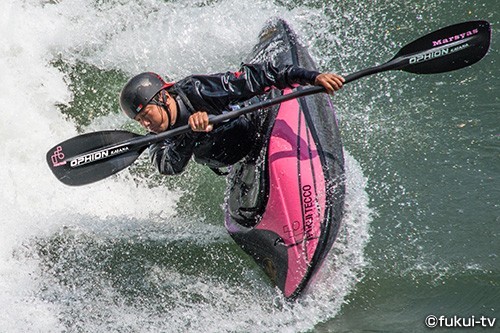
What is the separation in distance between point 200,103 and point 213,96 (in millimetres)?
95

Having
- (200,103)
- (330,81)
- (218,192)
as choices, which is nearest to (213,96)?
(200,103)

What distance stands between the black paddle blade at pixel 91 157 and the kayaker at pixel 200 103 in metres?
0.22

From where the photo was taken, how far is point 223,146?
4.68 metres

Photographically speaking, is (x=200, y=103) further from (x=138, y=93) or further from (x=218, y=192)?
(x=218, y=192)

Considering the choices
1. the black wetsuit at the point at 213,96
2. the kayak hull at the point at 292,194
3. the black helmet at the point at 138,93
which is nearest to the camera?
the black helmet at the point at 138,93

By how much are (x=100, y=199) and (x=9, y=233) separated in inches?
34.0

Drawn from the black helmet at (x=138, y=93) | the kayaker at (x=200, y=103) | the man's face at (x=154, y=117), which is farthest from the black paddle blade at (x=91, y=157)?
the black helmet at (x=138, y=93)

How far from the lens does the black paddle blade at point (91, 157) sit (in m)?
4.68

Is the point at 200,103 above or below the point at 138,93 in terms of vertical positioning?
below

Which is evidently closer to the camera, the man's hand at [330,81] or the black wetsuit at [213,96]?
the man's hand at [330,81]

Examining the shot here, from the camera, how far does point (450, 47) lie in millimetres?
4707

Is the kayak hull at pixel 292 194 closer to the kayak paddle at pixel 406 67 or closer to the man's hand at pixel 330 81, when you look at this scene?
A: the man's hand at pixel 330 81

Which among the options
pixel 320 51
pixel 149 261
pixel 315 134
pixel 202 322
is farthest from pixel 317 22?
pixel 202 322

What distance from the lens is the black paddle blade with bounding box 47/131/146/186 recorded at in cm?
468
